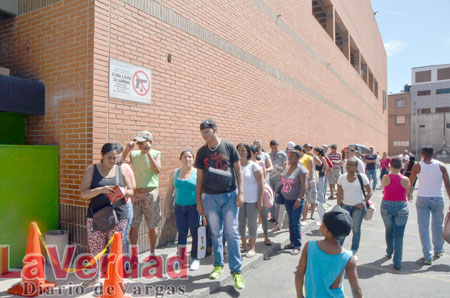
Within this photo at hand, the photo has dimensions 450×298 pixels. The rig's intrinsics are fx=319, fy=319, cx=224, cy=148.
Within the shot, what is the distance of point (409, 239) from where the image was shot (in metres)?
6.80

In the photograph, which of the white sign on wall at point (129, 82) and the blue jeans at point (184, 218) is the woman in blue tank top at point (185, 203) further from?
the white sign on wall at point (129, 82)

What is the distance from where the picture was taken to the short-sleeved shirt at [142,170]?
16.3 ft

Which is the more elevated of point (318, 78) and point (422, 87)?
point (422, 87)

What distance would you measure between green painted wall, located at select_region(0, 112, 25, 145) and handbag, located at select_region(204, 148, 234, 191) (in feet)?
11.7

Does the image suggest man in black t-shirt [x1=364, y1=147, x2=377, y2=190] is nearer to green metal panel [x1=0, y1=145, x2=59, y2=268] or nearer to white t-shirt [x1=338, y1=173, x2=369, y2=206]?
white t-shirt [x1=338, y1=173, x2=369, y2=206]

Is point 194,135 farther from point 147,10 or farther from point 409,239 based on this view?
point 409,239

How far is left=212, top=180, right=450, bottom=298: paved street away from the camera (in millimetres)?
4160

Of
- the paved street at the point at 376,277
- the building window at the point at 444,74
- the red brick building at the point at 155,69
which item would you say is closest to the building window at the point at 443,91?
the building window at the point at 444,74

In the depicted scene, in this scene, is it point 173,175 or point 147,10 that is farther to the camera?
point 147,10

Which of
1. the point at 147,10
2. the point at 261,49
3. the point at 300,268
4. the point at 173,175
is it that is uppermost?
the point at 261,49

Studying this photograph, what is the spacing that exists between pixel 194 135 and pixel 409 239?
16.7ft

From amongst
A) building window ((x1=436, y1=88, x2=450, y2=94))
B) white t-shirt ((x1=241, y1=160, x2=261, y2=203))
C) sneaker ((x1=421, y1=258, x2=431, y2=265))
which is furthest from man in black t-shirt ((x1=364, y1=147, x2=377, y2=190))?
building window ((x1=436, y1=88, x2=450, y2=94))

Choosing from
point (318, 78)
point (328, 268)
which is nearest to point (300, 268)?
point (328, 268)

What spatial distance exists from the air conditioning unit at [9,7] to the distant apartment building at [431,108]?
180 ft
